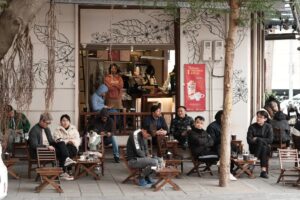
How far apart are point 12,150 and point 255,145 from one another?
5.58 metres

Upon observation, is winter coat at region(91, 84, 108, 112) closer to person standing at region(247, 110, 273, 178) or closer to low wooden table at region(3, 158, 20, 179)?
low wooden table at region(3, 158, 20, 179)

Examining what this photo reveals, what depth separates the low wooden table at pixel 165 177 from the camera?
11797 millimetres

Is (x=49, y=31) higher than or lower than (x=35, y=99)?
higher

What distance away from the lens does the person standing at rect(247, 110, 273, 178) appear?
1373 cm

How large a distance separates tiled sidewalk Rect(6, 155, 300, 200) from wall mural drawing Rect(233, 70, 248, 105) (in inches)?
151

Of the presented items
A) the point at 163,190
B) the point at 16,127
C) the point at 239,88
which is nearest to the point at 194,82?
the point at 239,88

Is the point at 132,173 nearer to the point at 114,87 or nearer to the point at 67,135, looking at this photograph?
the point at 67,135

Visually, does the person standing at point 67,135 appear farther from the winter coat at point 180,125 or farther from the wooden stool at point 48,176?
the winter coat at point 180,125

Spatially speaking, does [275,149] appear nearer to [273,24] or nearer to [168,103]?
[168,103]

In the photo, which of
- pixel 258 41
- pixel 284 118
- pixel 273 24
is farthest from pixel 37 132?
pixel 273 24

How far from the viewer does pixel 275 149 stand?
15891mm

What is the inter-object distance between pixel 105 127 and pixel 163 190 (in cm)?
362

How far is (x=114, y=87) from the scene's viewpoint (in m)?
17.9

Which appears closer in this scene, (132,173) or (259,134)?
(132,173)
